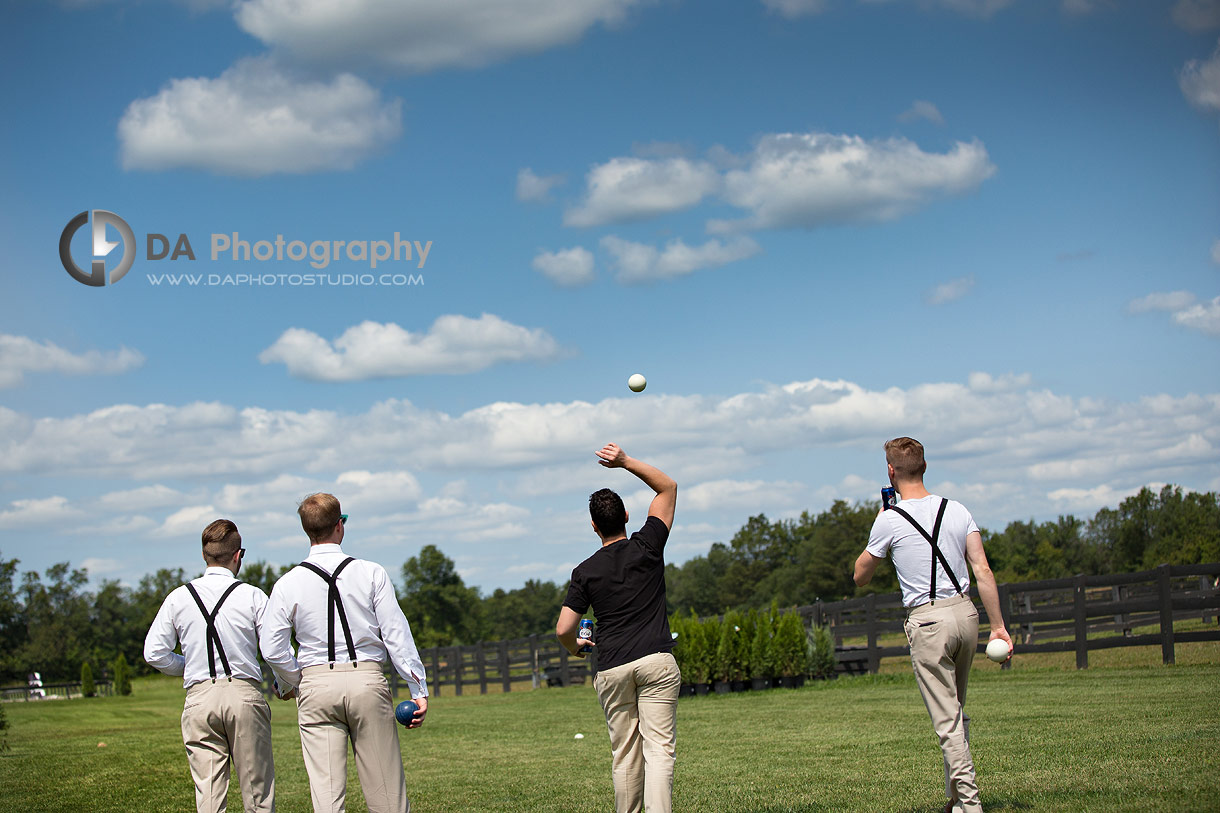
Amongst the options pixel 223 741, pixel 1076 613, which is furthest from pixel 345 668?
pixel 1076 613

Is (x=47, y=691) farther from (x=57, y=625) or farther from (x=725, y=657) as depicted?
(x=725, y=657)

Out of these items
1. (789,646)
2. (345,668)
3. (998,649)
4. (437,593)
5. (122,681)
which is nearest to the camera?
(345,668)

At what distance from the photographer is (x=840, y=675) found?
66.3 ft

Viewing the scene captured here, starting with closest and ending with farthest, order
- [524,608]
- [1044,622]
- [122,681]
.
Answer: [1044,622]
[122,681]
[524,608]

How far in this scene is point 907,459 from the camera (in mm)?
5574

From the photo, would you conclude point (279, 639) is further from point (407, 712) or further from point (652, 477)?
point (652, 477)

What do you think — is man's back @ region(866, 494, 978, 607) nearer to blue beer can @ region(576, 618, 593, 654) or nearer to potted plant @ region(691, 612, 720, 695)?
blue beer can @ region(576, 618, 593, 654)

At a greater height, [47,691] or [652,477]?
[652,477]

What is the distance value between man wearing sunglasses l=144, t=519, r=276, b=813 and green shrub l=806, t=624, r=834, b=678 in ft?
50.0

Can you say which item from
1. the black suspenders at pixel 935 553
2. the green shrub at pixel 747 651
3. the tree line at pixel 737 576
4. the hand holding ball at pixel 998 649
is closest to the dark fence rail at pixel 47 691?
the tree line at pixel 737 576

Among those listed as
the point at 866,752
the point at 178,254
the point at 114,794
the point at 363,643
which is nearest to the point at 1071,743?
the point at 866,752

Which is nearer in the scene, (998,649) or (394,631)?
(394,631)

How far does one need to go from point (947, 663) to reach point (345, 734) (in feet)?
10.1

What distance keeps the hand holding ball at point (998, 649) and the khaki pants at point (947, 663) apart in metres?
0.09
